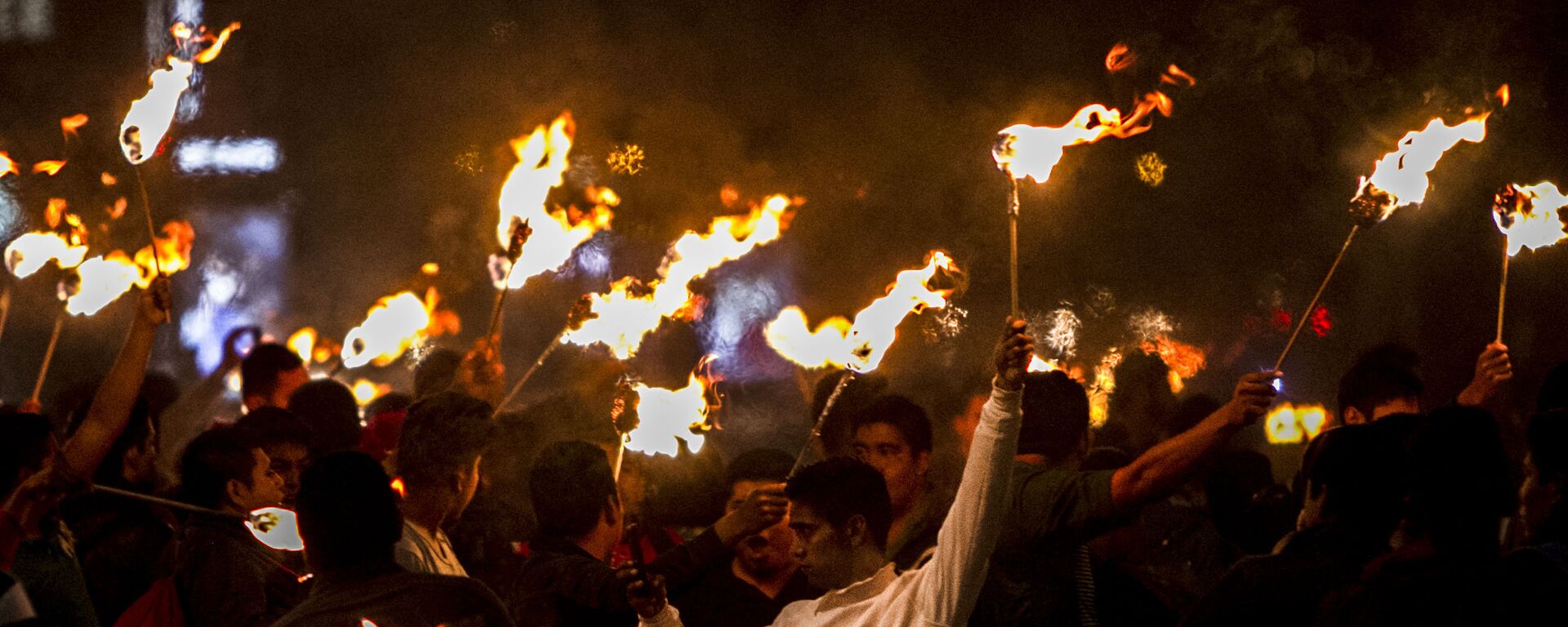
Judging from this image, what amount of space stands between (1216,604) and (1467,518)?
62 centimetres

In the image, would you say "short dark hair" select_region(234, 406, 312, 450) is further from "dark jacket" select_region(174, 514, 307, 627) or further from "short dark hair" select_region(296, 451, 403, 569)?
"short dark hair" select_region(296, 451, 403, 569)

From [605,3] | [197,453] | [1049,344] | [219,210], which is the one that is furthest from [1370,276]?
[219,210]

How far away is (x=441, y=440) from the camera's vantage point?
201 inches

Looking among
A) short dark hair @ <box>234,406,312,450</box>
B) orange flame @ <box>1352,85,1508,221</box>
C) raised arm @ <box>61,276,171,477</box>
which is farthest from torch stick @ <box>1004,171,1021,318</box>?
raised arm @ <box>61,276,171,477</box>

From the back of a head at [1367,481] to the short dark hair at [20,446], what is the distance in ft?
11.9

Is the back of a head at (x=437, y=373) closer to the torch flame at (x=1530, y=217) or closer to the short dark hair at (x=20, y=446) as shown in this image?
the short dark hair at (x=20, y=446)

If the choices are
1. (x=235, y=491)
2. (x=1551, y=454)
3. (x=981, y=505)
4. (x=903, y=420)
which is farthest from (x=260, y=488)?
(x=1551, y=454)

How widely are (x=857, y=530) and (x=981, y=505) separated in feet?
1.60

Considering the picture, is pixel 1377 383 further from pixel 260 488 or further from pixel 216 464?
pixel 216 464

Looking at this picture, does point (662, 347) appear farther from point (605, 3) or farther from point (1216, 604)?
point (1216, 604)

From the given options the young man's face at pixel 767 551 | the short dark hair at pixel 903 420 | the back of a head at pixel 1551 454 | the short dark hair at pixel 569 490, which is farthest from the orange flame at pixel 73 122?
the back of a head at pixel 1551 454

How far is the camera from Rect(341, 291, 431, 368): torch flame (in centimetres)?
1440

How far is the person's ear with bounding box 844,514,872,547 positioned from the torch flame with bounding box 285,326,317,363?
1380 cm

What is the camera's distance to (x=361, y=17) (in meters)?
16.0
